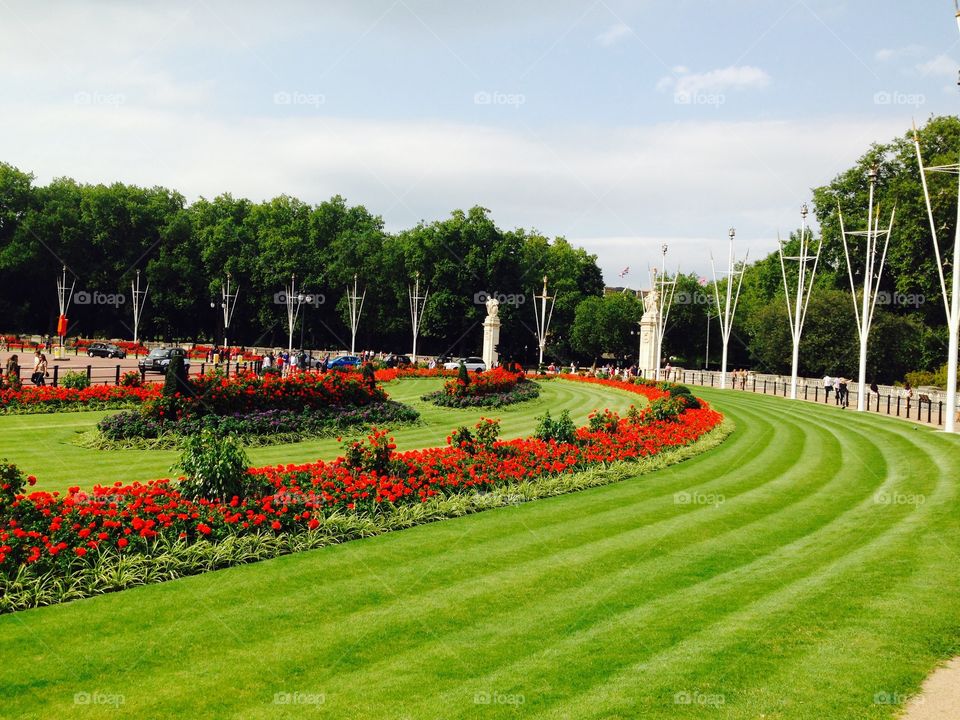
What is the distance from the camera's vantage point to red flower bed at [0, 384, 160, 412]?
78.7 feet

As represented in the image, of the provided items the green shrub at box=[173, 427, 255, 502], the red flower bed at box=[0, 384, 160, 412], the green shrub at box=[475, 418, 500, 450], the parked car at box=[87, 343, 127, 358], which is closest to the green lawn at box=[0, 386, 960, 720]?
the green shrub at box=[173, 427, 255, 502]

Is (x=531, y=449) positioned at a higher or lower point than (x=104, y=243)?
lower

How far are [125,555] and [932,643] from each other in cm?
897

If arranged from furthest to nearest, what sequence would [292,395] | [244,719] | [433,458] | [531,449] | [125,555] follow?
[292,395] → [531,449] → [433,458] → [125,555] → [244,719]

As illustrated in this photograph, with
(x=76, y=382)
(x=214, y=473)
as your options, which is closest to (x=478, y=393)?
(x=76, y=382)

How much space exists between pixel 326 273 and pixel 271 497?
7359 centimetres

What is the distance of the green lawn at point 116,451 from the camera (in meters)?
15.0

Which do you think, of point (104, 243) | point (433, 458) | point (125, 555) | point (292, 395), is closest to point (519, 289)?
point (104, 243)

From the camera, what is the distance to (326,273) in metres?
82.9

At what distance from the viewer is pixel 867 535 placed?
12109 millimetres

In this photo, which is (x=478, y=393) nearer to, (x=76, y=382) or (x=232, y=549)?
(x=76, y=382)

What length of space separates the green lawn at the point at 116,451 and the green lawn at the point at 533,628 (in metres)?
6.64

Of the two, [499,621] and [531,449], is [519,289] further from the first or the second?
[499,621]

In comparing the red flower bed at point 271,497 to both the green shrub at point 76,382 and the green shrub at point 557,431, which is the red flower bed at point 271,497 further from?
the green shrub at point 76,382
